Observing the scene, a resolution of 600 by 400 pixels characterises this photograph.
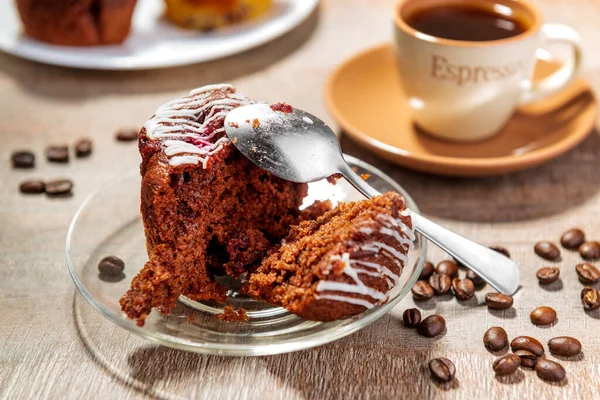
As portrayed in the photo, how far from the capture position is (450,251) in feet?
7.01

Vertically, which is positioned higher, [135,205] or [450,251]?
[450,251]

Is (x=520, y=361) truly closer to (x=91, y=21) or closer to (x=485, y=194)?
(x=485, y=194)

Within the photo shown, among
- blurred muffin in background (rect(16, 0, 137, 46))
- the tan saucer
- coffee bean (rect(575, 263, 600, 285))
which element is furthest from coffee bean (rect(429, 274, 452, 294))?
blurred muffin in background (rect(16, 0, 137, 46))

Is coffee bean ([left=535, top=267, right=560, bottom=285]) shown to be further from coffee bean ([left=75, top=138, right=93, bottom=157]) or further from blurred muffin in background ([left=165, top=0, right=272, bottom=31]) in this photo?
blurred muffin in background ([left=165, top=0, right=272, bottom=31])

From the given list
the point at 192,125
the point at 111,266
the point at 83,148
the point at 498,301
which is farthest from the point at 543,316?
the point at 83,148

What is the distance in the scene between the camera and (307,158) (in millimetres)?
2227

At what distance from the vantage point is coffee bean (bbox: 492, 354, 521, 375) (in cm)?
194

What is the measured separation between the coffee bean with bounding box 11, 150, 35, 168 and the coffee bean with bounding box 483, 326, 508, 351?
2.02 metres

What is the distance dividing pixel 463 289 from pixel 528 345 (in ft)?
0.98

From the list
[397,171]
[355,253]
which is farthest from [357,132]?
[355,253]

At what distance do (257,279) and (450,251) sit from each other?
0.60 meters

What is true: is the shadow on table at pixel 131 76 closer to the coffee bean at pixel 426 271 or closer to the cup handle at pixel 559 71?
the cup handle at pixel 559 71

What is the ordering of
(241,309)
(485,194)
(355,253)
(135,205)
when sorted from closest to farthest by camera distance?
1. (355,253)
2. (241,309)
3. (135,205)
4. (485,194)

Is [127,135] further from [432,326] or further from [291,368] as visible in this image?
[432,326]
